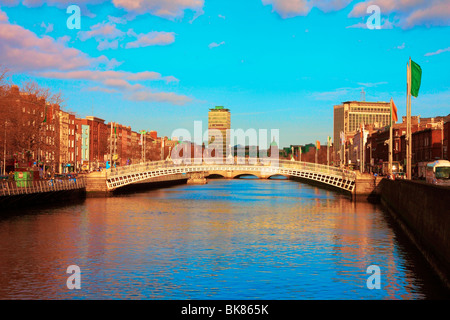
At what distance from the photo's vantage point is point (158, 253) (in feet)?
86.4

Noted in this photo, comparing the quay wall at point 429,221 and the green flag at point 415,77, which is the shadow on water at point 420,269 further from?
the green flag at point 415,77

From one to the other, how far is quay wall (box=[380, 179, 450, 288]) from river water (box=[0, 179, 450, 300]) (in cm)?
61

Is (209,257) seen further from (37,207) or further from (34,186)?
(34,186)

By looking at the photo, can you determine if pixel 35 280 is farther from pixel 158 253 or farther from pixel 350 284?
pixel 350 284

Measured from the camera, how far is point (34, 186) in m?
50.3

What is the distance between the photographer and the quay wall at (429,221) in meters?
18.9

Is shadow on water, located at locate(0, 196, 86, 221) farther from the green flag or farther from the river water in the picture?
the green flag

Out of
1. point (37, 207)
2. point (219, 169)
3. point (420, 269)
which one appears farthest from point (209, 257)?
point (219, 169)

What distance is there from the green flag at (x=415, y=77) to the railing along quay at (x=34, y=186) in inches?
1184

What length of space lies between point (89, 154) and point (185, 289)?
425ft

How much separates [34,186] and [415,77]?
1253 inches

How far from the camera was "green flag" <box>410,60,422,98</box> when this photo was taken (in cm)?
3997

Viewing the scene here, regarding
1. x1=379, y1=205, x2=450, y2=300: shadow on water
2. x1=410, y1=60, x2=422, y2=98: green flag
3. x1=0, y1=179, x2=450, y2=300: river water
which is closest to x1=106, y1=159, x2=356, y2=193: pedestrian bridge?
x1=0, y1=179, x2=450, y2=300: river water

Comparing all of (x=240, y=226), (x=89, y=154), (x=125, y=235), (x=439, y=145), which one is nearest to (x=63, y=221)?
(x=125, y=235)
